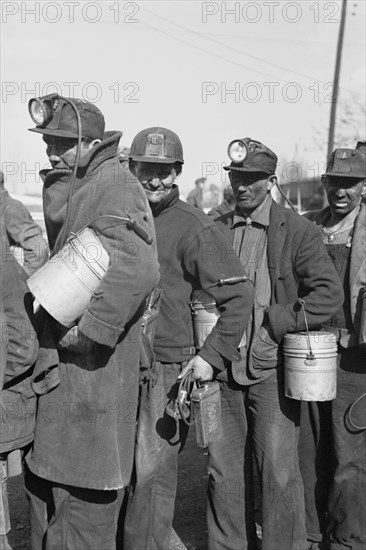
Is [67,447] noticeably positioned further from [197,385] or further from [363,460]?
[363,460]

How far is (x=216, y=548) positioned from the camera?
12.7 feet

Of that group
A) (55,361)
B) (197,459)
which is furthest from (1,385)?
(197,459)

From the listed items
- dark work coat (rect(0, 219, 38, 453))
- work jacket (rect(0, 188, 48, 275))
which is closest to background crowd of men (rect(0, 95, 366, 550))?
dark work coat (rect(0, 219, 38, 453))

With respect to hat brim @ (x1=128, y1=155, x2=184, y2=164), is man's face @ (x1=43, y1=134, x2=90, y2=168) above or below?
above

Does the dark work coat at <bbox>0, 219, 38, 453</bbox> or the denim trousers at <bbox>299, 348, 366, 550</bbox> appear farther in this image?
the denim trousers at <bbox>299, 348, 366, 550</bbox>

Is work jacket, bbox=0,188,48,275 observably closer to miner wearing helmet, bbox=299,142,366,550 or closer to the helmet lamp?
miner wearing helmet, bbox=299,142,366,550

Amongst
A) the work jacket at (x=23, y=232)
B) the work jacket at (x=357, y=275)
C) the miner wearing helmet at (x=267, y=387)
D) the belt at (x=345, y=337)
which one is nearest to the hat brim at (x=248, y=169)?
the miner wearing helmet at (x=267, y=387)

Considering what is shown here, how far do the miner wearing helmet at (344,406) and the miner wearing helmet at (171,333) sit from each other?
0.71 metres

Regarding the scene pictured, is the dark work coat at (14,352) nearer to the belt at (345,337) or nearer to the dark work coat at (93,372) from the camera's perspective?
the dark work coat at (93,372)

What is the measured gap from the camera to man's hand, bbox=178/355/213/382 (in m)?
3.59

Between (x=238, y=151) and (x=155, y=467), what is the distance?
176cm

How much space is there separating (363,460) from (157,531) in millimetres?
1211

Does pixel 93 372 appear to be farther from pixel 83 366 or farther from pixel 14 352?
pixel 14 352

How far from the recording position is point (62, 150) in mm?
3148
